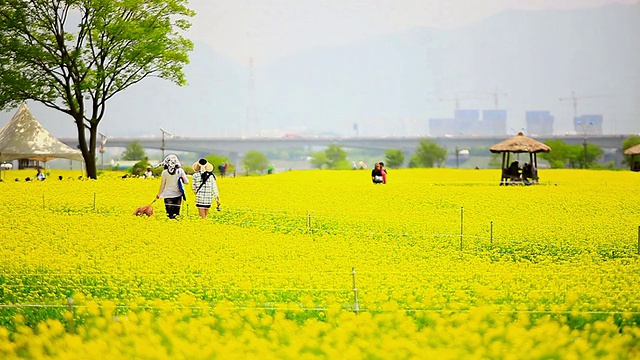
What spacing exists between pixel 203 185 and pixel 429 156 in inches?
1131

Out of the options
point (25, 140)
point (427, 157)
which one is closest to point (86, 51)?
point (25, 140)

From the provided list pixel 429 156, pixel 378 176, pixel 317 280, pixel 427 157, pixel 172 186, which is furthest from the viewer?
pixel 429 156

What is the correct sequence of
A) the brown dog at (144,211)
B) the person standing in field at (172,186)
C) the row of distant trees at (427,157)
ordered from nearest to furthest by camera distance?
1. the person standing in field at (172,186)
2. the brown dog at (144,211)
3. the row of distant trees at (427,157)

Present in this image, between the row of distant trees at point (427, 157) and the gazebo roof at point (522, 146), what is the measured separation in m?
6.68

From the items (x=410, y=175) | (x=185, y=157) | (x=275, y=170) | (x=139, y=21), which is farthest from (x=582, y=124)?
(x=139, y=21)

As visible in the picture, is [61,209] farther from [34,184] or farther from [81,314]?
[81,314]

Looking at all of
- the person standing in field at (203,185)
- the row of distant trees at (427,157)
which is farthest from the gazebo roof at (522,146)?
the person standing in field at (203,185)

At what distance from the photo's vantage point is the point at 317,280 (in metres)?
7.25

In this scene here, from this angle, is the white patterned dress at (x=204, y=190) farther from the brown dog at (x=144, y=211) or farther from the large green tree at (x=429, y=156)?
the large green tree at (x=429, y=156)

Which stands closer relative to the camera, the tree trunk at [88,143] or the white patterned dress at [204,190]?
the white patterned dress at [204,190]

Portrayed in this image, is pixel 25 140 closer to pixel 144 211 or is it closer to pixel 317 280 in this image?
pixel 144 211

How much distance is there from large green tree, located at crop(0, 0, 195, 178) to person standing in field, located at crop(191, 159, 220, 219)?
4.78 m

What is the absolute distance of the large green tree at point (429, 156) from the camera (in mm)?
38300

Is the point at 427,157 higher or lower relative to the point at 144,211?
higher
